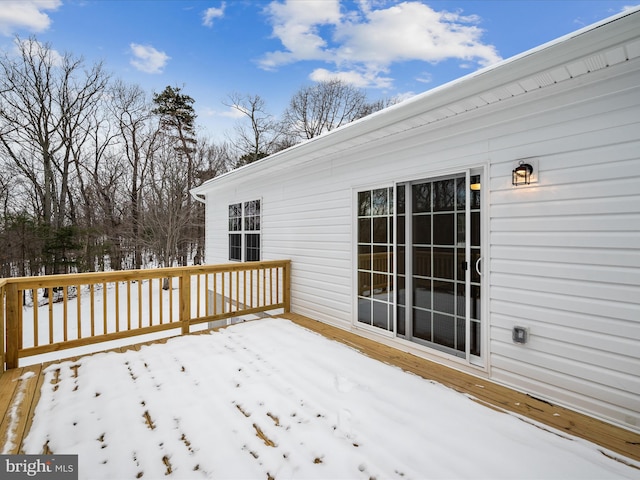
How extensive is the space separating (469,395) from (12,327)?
4.17m

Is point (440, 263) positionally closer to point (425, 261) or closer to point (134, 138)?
point (425, 261)

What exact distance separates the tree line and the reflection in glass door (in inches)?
425

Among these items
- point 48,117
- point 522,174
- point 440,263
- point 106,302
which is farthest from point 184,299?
point 48,117

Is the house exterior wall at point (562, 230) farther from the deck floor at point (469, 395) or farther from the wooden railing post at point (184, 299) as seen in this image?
the wooden railing post at point (184, 299)

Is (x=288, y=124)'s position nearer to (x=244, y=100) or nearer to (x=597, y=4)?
(x=244, y=100)

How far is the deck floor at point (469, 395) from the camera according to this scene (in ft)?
6.29

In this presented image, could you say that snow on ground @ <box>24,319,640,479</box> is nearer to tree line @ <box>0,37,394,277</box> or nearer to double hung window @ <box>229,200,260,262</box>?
double hung window @ <box>229,200,260,262</box>

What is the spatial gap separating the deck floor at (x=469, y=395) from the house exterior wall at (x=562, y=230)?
4.6 inches

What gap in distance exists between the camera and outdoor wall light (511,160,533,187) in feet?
8.12

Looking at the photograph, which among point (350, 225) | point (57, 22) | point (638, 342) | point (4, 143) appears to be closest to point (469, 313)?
point (638, 342)

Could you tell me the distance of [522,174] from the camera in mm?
2506

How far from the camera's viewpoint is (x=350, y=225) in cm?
413

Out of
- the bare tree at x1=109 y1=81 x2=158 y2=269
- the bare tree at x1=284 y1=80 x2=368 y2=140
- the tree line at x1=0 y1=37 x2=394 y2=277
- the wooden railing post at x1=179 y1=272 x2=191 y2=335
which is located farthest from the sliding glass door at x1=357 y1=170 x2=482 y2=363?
the bare tree at x1=109 y1=81 x2=158 y2=269

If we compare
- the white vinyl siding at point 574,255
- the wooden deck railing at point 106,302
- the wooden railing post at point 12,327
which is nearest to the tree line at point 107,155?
the wooden deck railing at point 106,302
